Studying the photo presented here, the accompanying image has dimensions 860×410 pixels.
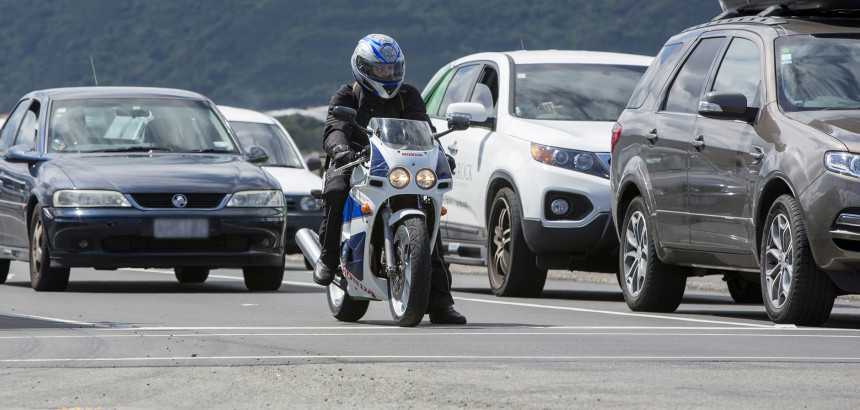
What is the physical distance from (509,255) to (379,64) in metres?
3.42

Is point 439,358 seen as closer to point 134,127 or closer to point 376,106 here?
point 376,106

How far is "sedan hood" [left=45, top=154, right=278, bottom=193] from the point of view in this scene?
1307 centimetres

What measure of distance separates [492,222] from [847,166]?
470 cm

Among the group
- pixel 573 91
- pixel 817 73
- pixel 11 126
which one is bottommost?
pixel 11 126

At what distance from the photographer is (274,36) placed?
112188 mm

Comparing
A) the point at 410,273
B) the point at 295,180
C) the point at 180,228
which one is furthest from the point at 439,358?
the point at 295,180

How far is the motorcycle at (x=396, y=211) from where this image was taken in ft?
30.3

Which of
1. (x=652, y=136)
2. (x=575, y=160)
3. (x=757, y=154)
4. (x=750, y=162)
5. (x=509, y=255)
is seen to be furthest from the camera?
(x=509, y=255)

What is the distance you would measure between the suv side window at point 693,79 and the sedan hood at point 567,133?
59.6 inches

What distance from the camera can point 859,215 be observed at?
8.99m

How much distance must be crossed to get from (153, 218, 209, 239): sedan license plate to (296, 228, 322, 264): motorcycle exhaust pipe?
2386 mm

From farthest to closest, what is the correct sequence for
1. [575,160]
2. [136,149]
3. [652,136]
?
[136,149], [575,160], [652,136]

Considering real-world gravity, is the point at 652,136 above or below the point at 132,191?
above

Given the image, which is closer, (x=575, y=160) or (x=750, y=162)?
(x=750, y=162)
